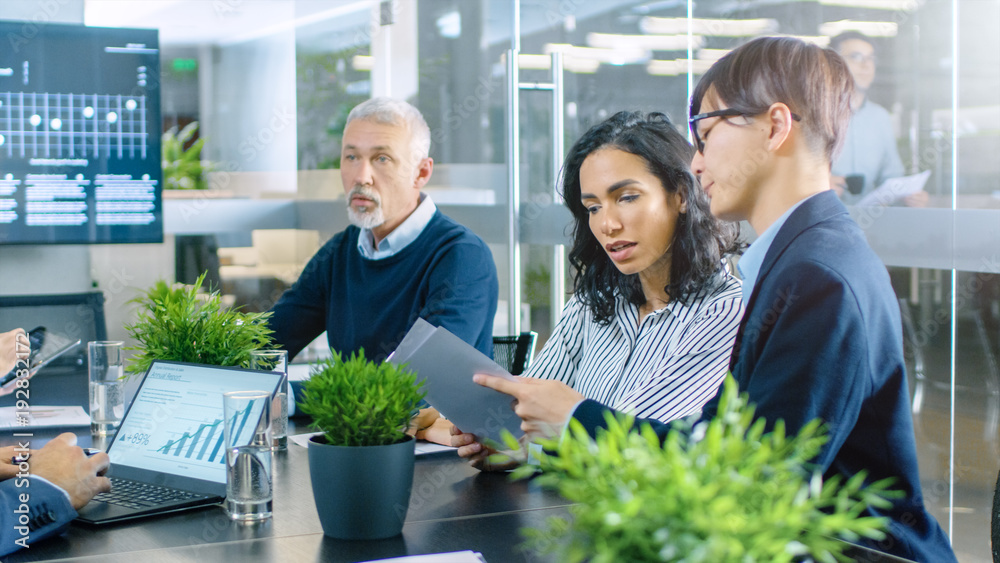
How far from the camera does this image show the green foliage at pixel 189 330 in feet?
5.54

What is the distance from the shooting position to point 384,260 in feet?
8.90

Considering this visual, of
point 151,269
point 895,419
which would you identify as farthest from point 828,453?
point 151,269

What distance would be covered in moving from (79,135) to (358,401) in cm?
310

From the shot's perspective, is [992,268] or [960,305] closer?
[992,268]

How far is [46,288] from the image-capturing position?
3.85m

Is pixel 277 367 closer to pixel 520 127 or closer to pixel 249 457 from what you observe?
pixel 249 457

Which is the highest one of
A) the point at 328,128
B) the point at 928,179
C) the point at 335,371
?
the point at 328,128

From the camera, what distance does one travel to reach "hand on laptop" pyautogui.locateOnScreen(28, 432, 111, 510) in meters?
1.29

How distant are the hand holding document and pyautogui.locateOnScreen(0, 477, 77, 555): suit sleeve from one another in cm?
254

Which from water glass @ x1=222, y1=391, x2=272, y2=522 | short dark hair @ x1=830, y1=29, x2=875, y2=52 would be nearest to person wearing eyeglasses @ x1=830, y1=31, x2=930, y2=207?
short dark hair @ x1=830, y1=29, x2=875, y2=52

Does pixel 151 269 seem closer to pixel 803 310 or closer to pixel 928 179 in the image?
pixel 928 179

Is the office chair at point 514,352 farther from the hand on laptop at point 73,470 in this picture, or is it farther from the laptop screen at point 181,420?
the hand on laptop at point 73,470

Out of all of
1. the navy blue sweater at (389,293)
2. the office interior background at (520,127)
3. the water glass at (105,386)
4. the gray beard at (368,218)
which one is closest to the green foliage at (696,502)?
the water glass at (105,386)

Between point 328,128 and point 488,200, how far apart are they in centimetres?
90
